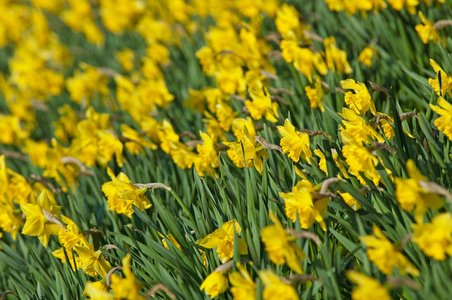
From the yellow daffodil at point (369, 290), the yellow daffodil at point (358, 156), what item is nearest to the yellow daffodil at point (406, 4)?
the yellow daffodil at point (358, 156)

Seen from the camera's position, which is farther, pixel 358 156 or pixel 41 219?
pixel 41 219

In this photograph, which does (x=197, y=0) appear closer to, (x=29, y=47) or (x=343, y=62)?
(x=29, y=47)

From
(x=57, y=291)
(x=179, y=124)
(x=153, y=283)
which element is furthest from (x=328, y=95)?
(x=57, y=291)

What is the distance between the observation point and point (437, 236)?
124 centimetres

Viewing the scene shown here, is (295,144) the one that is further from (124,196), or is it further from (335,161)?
(124,196)

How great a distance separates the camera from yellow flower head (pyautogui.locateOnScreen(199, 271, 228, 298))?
1493 mm

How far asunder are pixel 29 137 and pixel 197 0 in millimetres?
1985

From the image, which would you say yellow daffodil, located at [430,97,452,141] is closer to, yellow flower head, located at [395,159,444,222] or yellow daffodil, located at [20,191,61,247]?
yellow flower head, located at [395,159,444,222]

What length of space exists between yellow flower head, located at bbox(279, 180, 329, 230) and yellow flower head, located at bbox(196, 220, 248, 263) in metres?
0.23

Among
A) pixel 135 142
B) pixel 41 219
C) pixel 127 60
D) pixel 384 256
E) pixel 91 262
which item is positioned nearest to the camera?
pixel 384 256

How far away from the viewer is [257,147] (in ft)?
6.17

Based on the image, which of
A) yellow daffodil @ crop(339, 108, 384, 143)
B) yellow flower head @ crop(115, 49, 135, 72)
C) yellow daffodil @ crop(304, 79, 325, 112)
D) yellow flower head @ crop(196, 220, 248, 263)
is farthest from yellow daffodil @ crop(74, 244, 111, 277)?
yellow flower head @ crop(115, 49, 135, 72)

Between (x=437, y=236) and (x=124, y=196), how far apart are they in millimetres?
1156

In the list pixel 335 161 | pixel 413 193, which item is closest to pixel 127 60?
pixel 335 161
